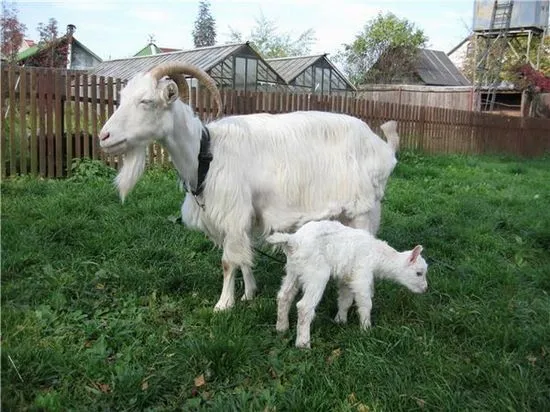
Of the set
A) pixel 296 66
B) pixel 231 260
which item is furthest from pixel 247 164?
pixel 296 66

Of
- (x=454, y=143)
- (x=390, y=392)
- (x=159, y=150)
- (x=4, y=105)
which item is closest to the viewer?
(x=390, y=392)

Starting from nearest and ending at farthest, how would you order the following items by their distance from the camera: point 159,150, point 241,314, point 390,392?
point 390,392 → point 241,314 → point 159,150

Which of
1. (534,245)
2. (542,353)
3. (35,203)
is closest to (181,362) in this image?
(542,353)

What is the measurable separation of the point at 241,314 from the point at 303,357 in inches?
22.7

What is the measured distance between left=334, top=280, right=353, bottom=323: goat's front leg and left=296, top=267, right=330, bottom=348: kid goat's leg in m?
0.33

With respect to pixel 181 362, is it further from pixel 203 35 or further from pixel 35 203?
pixel 203 35

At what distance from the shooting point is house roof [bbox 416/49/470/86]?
39.3 metres

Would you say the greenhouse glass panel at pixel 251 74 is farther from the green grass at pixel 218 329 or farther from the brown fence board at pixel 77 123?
the green grass at pixel 218 329

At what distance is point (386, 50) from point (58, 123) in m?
34.0

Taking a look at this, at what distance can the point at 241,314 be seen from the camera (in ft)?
11.9

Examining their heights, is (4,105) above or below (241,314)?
above

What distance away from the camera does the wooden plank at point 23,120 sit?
7852mm

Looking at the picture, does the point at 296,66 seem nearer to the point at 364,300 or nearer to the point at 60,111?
the point at 60,111

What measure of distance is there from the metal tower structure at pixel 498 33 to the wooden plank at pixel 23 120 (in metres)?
23.5
